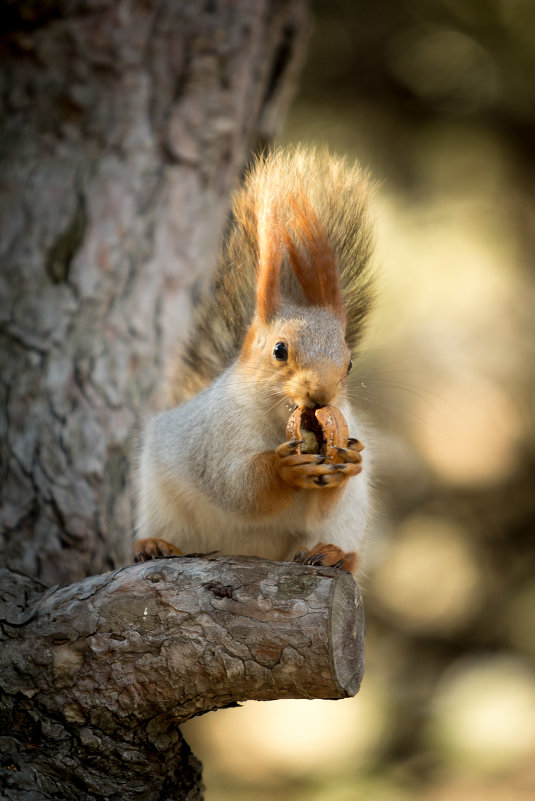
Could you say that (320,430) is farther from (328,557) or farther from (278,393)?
(328,557)

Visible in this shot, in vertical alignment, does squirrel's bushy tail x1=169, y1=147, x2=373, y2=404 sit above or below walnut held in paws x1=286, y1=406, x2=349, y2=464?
above

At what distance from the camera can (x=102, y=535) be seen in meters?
2.04

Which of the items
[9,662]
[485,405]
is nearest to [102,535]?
[9,662]

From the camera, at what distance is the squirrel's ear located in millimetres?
1684

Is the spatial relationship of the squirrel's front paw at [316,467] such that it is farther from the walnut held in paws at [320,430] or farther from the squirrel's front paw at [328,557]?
the squirrel's front paw at [328,557]

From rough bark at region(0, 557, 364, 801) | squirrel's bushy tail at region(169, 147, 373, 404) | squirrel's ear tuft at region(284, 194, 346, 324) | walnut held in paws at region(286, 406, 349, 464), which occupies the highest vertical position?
squirrel's bushy tail at region(169, 147, 373, 404)

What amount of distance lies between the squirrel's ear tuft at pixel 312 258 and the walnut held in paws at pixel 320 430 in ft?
0.80

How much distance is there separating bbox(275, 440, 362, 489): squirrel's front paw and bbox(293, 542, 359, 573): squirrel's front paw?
13cm

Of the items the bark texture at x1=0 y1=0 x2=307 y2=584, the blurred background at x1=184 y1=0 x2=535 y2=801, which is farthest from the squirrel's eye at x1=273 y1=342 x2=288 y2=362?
the blurred background at x1=184 y1=0 x2=535 y2=801

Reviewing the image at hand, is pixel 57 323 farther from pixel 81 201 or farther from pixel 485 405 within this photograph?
pixel 485 405

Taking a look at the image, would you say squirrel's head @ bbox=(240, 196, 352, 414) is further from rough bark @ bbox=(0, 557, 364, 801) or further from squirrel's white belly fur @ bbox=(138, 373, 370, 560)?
rough bark @ bbox=(0, 557, 364, 801)

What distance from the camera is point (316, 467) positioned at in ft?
5.04

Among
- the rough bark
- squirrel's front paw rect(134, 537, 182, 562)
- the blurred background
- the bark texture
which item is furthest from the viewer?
the blurred background

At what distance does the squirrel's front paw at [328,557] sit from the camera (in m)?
1.56
